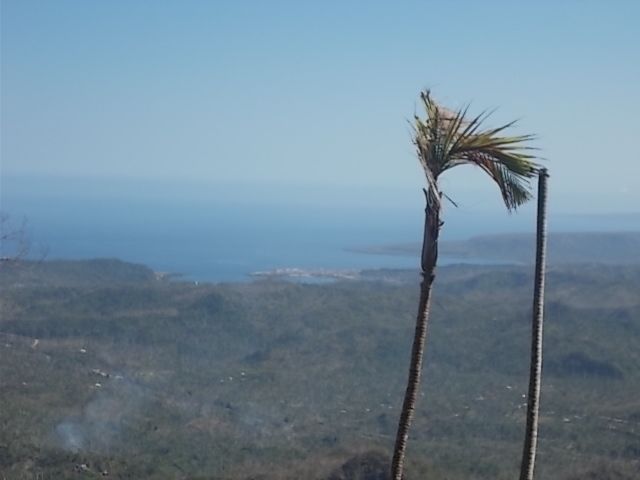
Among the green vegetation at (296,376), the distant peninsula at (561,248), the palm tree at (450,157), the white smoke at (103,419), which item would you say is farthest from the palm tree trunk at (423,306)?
the distant peninsula at (561,248)

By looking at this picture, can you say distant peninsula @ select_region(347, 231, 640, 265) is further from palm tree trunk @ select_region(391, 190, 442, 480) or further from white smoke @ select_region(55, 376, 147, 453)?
palm tree trunk @ select_region(391, 190, 442, 480)

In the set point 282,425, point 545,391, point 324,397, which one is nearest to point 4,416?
point 282,425

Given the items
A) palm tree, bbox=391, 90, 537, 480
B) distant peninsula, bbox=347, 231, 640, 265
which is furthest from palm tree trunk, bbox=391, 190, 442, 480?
distant peninsula, bbox=347, 231, 640, 265

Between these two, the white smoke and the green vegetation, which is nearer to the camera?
the green vegetation

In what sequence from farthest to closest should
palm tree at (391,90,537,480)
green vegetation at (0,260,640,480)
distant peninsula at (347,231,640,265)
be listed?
distant peninsula at (347,231,640,265) < green vegetation at (0,260,640,480) < palm tree at (391,90,537,480)

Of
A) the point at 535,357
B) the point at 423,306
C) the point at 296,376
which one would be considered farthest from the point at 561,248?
the point at 423,306

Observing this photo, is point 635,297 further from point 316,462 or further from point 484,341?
point 316,462
